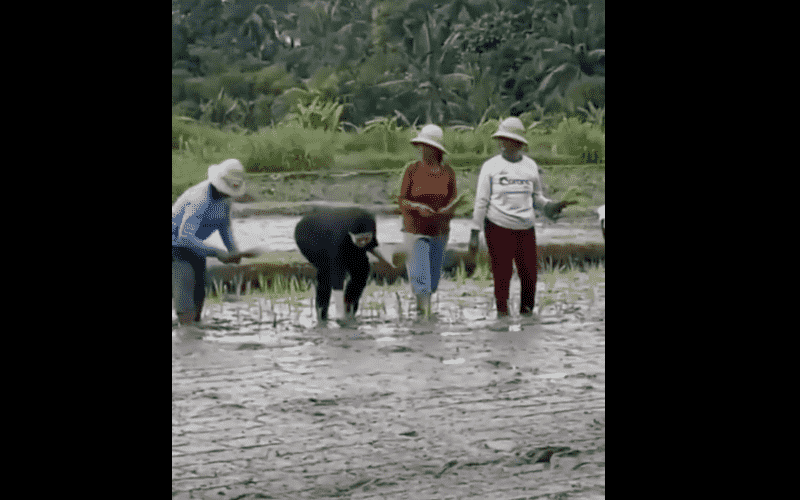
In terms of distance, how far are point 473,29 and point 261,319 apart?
394 centimetres

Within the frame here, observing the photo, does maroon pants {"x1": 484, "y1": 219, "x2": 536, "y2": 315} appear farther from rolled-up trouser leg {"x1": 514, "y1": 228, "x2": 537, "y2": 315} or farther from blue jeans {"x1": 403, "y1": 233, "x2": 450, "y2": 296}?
blue jeans {"x1": 403, "y1": 233, "x2": 450, "y2": 296}

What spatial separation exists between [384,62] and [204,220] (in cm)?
307

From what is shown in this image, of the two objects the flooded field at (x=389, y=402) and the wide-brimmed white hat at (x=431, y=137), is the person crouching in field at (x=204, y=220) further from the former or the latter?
the wide-brimmed white hat at (x=431, y=137)

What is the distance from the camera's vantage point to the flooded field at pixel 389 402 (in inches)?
169

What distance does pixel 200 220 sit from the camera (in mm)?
7191

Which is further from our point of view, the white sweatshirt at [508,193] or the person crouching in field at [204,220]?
the white sweatshirt at [508,193]

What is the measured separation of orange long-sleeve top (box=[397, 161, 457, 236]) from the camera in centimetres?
788

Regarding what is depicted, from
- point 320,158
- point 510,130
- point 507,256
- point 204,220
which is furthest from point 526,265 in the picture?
point 204,220

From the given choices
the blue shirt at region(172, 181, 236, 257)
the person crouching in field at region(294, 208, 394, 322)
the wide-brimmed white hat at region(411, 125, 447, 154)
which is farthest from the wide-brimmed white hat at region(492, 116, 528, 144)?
the blue shirt at region(172, 181, 236, 257)

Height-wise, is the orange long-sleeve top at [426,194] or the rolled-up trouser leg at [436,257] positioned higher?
the orange long-sleeve top at [426,194]

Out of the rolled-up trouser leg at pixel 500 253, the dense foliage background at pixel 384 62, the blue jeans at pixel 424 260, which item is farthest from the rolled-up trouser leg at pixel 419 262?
the dense foliage background at pixel 384 62

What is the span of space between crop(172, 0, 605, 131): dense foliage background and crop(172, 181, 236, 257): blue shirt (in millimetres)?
1723

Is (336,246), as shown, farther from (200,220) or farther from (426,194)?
(200,220)
